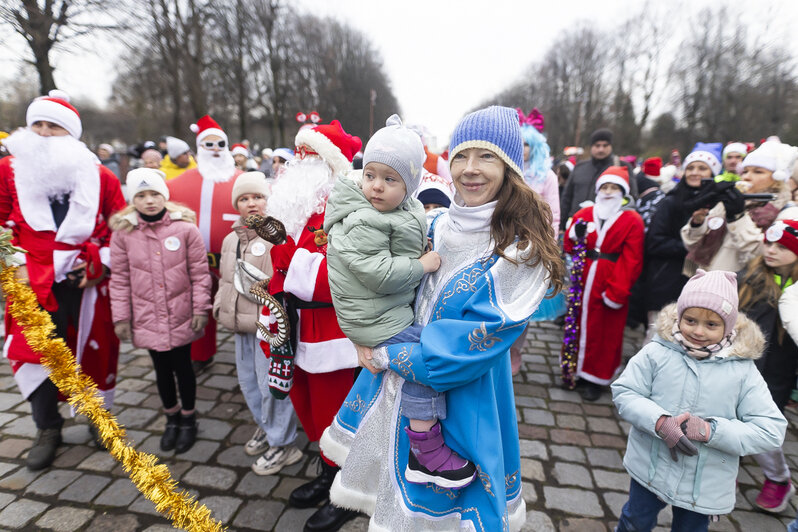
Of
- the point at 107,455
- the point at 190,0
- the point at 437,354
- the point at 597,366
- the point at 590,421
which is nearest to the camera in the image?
the point at 437,354

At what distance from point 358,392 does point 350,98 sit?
30724 mm

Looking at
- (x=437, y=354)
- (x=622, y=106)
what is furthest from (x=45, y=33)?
(x=622, y=106)

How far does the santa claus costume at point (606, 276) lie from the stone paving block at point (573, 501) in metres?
1.40

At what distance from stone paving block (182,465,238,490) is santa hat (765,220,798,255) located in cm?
387

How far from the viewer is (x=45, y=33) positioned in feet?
A: 29.0

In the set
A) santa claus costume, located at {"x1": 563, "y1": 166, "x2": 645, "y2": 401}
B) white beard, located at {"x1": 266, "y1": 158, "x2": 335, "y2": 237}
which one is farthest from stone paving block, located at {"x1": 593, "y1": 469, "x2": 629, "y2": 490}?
white beard, located at {"x1": 266, "y1": 158, "x2": 335, "y2": 237}

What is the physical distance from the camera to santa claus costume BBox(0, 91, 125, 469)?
281cm

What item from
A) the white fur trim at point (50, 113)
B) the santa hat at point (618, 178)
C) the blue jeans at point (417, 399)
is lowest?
the blue jeans at point (417, 399)

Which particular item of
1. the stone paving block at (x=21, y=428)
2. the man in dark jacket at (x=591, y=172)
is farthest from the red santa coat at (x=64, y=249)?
the man in dark jacket at (x=591, y=172)

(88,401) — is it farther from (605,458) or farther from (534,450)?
(605,458)

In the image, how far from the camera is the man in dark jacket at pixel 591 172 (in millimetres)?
5598

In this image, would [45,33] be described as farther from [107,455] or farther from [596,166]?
[596,166]

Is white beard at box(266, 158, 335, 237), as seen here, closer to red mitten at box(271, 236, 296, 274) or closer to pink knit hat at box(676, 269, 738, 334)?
red mitten at box(271, 236, 296, 274)

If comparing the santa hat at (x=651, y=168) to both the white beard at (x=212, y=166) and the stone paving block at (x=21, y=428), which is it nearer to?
the white beard at (x=212, y=166)
